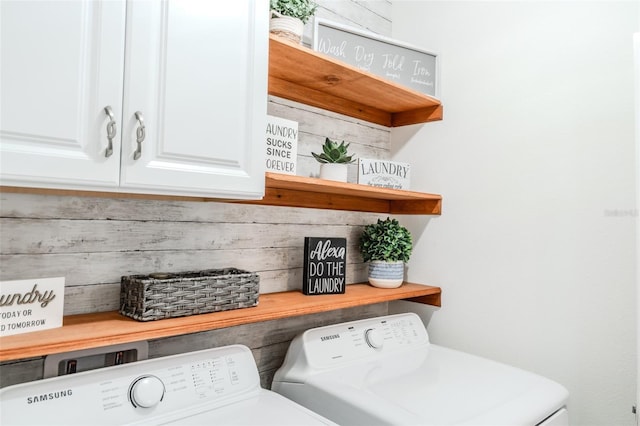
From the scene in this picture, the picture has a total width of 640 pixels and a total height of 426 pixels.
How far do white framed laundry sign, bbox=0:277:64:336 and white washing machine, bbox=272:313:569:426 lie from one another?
0.75 m

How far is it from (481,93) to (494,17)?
324 mm

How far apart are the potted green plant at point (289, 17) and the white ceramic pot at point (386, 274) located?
0.95m

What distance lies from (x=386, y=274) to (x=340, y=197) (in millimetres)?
388

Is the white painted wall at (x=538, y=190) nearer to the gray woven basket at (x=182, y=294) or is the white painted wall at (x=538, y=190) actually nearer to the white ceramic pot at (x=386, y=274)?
the white ceramic pot at (x=386, y=274)

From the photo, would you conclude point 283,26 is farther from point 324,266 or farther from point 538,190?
point 538,190

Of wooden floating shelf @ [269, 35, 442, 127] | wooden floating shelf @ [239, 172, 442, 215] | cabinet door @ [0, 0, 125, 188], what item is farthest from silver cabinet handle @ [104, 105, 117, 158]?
wooden floating shelf @ [269, 35, 442, 127]

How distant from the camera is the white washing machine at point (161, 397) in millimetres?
992

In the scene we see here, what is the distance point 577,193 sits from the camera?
5.24ft

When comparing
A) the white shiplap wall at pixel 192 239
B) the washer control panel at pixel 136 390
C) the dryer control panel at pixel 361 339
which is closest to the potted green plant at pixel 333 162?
the white shiplap wall at pixel 192 239

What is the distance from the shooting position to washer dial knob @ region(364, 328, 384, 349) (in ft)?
5.36

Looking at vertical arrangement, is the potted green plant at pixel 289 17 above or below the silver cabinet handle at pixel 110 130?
above

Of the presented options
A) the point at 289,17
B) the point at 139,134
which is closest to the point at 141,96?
the point at 139,134

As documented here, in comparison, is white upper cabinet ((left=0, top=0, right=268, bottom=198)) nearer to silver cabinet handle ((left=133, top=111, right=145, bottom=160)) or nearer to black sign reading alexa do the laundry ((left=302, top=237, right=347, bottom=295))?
silver cabinet handle ((left=133, top=111, right=145, bottom=160))

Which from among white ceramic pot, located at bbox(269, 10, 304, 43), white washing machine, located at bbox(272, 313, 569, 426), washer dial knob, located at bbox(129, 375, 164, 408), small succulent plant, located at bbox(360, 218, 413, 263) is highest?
white ceramic pot, located at bbox(269, 10, 304, 43)
